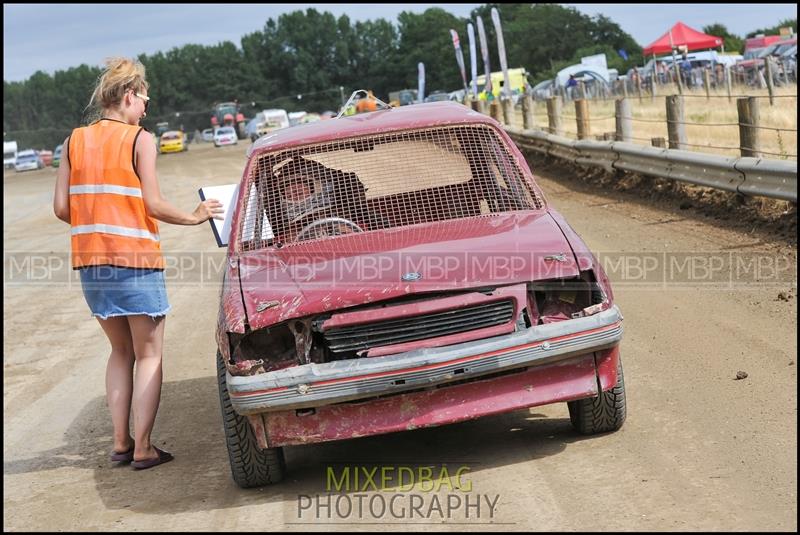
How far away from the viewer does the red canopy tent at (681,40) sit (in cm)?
4226

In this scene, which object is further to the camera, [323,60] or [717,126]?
[323,60]

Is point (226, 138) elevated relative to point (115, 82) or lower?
lower

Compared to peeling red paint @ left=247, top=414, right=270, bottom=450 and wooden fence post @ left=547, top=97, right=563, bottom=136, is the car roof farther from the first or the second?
wooden fence post @ left=547, top=97, right=563, bottom=136

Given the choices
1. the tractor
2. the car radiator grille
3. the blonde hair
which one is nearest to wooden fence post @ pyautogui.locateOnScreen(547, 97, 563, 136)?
the blonde hair

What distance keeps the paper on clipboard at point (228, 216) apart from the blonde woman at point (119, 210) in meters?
0.24

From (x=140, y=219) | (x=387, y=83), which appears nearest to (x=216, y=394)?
(x=140, y=219)

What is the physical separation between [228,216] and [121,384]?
1048mm

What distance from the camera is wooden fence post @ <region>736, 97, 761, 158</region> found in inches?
468

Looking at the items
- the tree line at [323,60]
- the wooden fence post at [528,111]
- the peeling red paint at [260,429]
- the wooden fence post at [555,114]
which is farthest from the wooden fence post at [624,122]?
the tree line at [323,60]

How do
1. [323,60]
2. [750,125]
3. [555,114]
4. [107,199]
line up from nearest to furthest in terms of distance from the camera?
1. [107,199]
2. [750,125]
3. [555,114]
4. [323,60]

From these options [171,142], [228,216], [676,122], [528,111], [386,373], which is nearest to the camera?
[386,373]

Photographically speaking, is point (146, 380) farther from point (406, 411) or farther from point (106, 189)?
point (406, 411)

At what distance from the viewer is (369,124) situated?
20.7 feet

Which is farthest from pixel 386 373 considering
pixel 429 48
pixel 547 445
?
pixel 429 48
